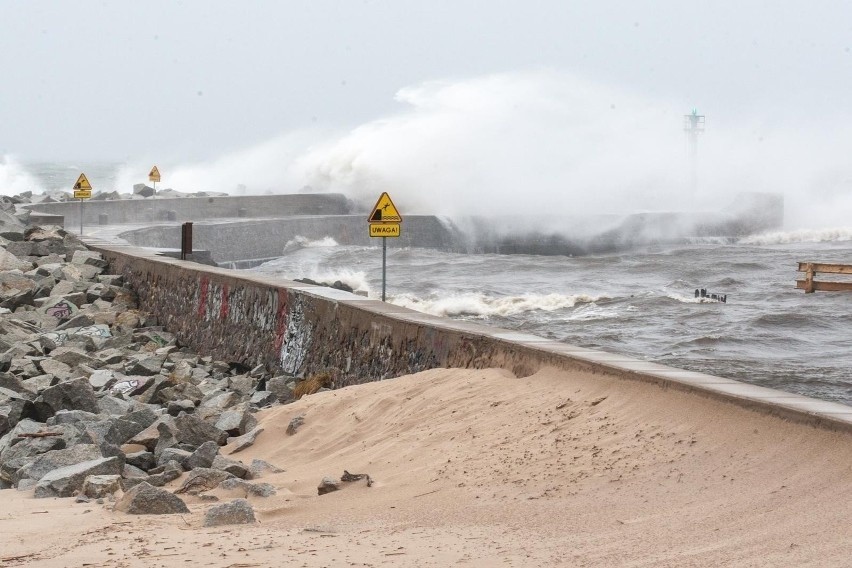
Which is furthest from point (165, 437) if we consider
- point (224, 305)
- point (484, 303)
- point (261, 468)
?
point (484, 303)

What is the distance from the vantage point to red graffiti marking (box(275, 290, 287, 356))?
1234cm

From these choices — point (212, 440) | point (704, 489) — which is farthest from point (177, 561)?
point (212, 440)

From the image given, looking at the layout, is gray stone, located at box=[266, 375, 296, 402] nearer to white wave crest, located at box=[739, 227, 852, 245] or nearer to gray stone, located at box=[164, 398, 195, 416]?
gray stone, located at box=[164, 398, 195, 416]

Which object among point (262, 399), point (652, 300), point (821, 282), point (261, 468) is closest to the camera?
point (261, 468)

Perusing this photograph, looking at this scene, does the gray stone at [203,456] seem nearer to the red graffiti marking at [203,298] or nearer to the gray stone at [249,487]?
the gray stone at [249,487]

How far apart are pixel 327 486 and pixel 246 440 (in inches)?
85.2

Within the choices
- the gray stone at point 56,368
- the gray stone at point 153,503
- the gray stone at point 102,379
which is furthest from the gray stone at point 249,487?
the gray stone at point 56,368

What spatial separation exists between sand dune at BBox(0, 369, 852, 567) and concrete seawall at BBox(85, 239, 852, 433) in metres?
Result: 0.14

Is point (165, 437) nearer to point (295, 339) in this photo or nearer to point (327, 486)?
point (327, 486)

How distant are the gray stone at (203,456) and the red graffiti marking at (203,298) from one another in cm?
682

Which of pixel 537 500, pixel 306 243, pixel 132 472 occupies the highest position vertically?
pixel 306 243

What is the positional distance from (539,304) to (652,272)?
995cm

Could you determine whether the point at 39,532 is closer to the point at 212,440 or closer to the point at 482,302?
the point at 212,440

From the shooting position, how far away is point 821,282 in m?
29.2
